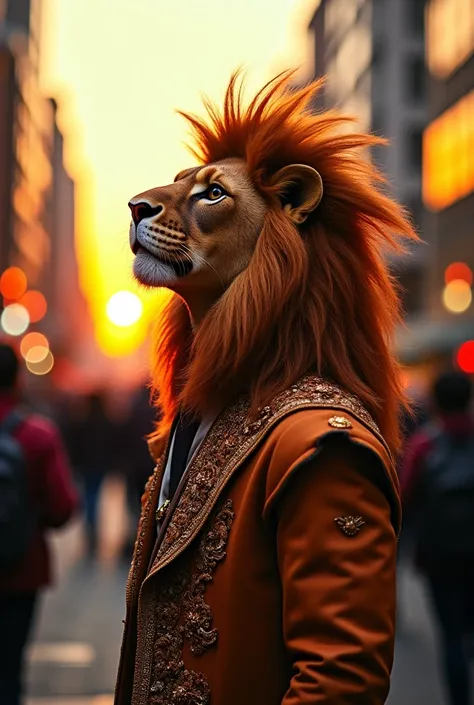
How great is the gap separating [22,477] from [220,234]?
10.1 feet

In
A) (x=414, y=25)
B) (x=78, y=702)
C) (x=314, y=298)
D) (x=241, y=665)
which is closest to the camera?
(x=241, y=665)

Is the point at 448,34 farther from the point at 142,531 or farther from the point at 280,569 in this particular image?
the point at 280,569

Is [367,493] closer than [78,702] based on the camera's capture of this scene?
Yes

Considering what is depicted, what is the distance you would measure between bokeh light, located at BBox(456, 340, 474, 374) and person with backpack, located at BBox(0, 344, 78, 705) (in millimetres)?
22332

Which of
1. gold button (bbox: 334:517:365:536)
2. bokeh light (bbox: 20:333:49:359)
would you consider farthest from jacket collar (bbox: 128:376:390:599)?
bokeh light (bbox: 20:333:49:359)

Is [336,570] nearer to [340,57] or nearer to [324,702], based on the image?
[324,702]

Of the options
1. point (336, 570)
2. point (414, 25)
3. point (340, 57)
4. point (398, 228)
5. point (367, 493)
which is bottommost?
point (336, 570)

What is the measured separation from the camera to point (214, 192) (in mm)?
2941

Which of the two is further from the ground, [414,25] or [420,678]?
[414,25]

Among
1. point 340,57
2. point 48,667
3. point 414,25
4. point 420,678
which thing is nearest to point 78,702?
point 48,667

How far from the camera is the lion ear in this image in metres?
2.84

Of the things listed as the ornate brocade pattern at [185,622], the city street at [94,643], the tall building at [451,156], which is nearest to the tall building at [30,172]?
the tall building at [451,156]

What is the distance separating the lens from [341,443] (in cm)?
250

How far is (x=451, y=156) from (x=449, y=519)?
134ft
